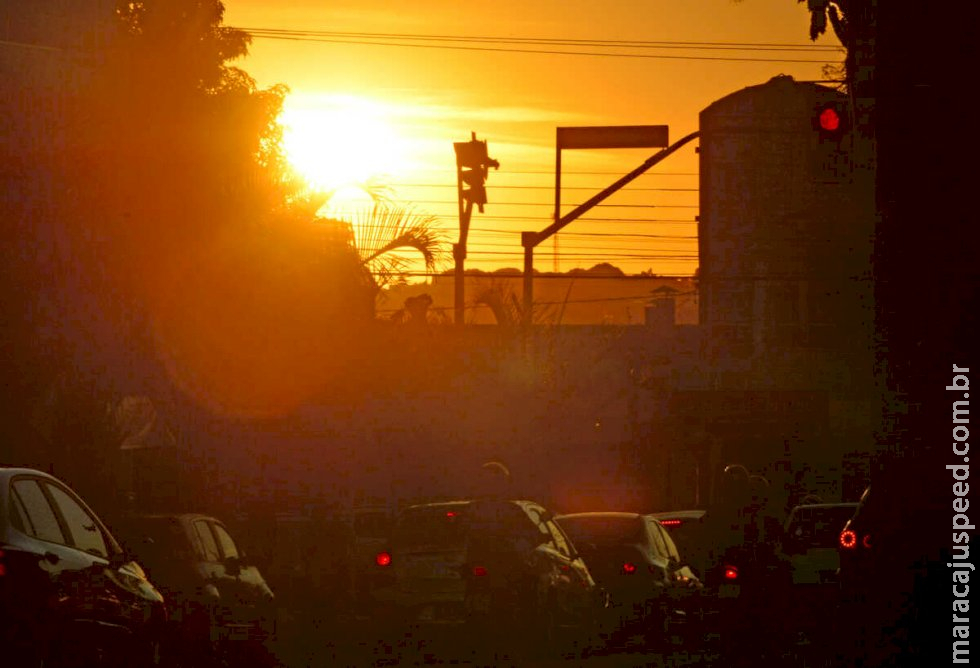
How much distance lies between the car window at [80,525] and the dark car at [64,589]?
1 centimetres

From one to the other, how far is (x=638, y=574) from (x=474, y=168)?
18798mm

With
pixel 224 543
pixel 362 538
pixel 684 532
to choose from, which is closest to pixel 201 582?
pixel 224 543

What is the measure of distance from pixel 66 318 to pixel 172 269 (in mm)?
1430

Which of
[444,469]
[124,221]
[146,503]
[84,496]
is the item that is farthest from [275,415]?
[444,469]

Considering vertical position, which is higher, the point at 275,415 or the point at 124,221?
the point at 124,221

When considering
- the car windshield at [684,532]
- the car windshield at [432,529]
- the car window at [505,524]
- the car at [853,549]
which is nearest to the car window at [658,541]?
the car windshield at [684,532]

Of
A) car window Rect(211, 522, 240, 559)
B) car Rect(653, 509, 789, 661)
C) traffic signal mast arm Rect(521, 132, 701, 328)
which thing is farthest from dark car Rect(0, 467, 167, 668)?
traffic signal mast arm Rect(521, 132, 701, 328)

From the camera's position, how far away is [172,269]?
68.1 ft

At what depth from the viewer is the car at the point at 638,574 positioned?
21328 millimetres

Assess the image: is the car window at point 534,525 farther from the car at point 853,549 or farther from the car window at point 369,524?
the car window at point 369,524

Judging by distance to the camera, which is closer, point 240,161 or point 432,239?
point 240,161

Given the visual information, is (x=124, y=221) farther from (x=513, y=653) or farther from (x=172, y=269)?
(x=513, y=653)

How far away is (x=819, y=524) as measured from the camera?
22641 mm

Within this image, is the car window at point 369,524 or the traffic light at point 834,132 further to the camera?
the car window at point 369,524
